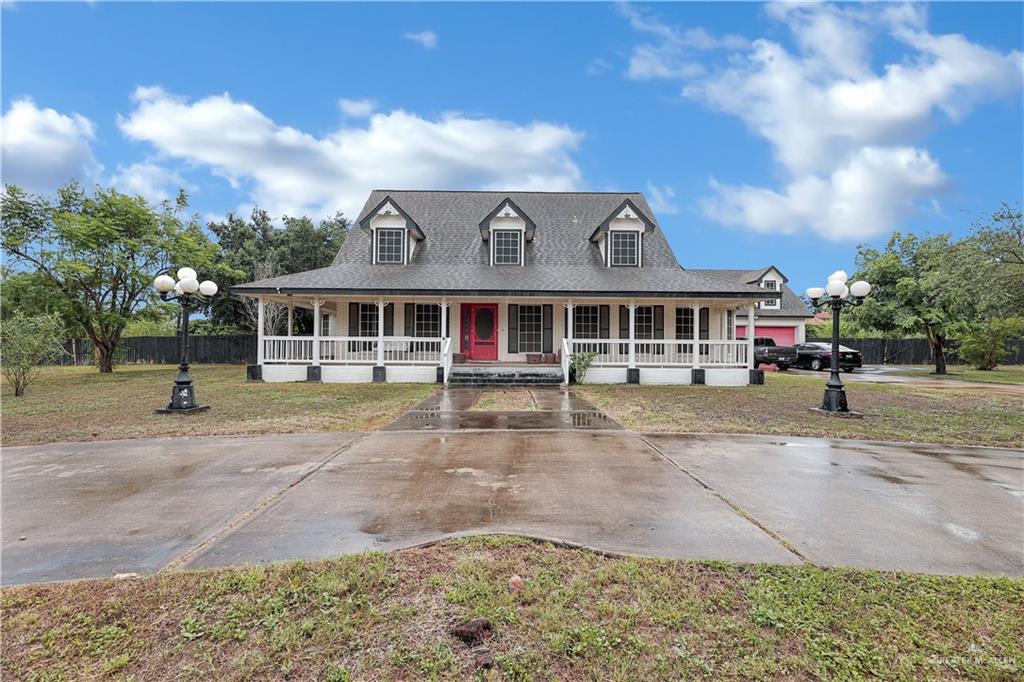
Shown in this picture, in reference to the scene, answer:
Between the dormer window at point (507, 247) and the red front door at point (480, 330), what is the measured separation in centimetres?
209

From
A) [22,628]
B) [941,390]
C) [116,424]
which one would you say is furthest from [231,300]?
[941,390]

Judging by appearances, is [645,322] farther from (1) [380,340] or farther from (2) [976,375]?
(2) [976,375]

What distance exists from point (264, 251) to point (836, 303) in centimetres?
3050

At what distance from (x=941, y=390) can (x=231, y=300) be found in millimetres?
35354

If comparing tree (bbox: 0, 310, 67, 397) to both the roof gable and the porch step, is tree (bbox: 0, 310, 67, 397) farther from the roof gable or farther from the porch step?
the roof gable

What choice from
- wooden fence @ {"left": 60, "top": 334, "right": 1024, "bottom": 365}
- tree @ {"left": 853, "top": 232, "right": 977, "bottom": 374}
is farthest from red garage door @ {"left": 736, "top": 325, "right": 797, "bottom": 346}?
wooden fence @ {"left": 60, "top": 334, "right": 1024, "bottom": 365}

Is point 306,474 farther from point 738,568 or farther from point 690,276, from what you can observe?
point 690,276

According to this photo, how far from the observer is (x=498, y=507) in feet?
13.4

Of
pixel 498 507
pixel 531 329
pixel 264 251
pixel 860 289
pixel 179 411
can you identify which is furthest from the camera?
pixel 264 251

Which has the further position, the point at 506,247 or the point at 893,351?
the point at 893,351

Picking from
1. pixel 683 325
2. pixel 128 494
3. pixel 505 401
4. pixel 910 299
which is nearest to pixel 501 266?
pixel 683 325

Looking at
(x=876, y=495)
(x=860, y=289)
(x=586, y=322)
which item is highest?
(x=860, y=289)

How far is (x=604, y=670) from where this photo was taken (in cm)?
212

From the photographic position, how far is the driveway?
3.32 m
